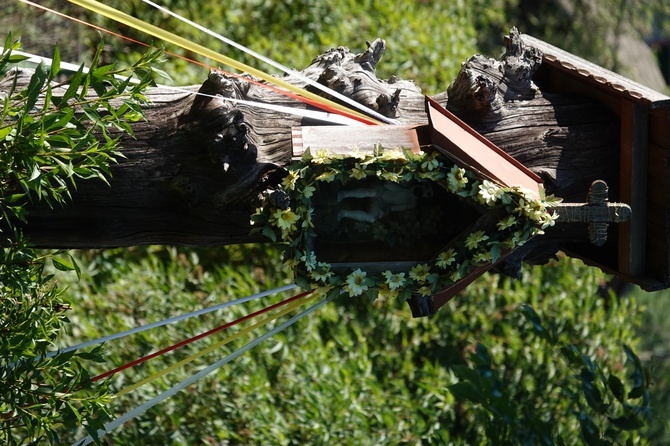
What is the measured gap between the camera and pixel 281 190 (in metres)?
2.54

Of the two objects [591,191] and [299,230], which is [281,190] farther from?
[591,191]

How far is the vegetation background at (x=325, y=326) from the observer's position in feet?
16.9

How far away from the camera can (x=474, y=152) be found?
2.58 m

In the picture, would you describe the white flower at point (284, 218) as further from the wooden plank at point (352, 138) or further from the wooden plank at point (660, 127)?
the wooden plank at point (660, 127)

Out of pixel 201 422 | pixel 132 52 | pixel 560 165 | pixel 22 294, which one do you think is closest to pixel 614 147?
pixel 560 165

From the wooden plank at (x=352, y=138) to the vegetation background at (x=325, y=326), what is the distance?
2.30m

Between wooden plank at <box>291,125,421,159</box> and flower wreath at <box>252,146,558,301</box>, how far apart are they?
0.06 metres

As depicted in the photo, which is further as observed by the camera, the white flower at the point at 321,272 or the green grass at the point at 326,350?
the green grass at the point at 326,350

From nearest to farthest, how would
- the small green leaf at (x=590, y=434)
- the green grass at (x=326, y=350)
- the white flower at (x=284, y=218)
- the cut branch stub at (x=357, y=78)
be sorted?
the white flower at (x=284, y=218) → the cut branch stub at (x=357, y=78) → the small green leaf at (x=590, y=434) → the green grass at (x=326, y=350)

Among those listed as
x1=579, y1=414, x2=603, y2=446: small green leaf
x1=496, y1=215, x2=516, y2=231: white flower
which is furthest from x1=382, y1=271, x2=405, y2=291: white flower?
x1=579, y1=414, x2=603, y2=446: small green leaf

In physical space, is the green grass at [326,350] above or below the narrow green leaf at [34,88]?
below

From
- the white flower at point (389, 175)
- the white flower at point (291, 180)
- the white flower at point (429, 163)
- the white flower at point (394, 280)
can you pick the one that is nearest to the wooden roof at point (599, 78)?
the white flower at point (429, 163)

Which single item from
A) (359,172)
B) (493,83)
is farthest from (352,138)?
(493,83)

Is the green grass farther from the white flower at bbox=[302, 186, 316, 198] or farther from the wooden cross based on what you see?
the white flower at bbox=[302, 186, 316, 198]
